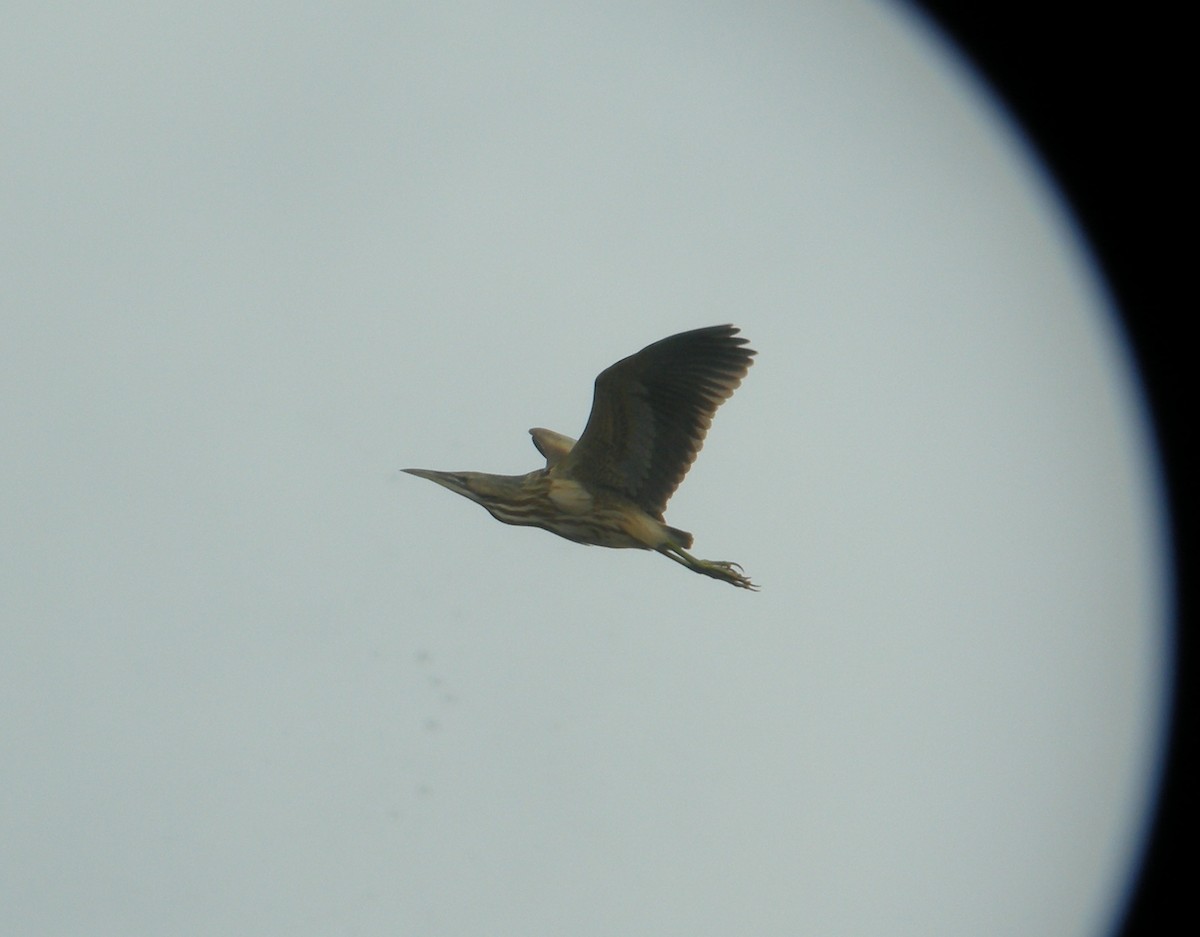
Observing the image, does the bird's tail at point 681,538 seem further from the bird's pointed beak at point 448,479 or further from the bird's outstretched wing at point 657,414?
the bird's pointed beak at point 448,479

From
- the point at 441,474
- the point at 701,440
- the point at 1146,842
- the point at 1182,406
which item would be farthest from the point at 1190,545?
the point at 441,474

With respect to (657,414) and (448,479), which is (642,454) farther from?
(448,479)

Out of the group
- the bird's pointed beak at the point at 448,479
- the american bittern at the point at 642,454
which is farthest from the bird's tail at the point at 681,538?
the bird's pointed beak at the point at 448,479

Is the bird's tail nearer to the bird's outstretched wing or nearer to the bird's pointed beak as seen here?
the bird's outstretched wing

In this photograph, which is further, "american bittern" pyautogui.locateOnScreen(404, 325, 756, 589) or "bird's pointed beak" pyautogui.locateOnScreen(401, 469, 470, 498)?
"bird's pointed beak" pyautogui.locateOnScreen(401, 469, 470, 498)

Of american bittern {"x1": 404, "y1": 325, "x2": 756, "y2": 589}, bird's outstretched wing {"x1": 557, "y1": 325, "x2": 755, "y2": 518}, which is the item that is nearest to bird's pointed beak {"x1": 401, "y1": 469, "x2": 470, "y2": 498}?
american bittern {"x1": 404, "y1": 325, "x2": 756, "y2": 589}

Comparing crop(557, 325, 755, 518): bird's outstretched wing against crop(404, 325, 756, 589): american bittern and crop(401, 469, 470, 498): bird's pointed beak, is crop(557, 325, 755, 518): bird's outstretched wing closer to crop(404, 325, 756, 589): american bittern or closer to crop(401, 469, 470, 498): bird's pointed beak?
crop(404, 325, 756, 589): american bittern

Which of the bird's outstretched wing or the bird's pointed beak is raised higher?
the bird's outstretched wing

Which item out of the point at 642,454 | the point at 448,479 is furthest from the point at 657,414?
the point at 448,479

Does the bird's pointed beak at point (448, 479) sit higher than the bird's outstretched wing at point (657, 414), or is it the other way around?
the bird's outstretched wing at point (657, 414)
